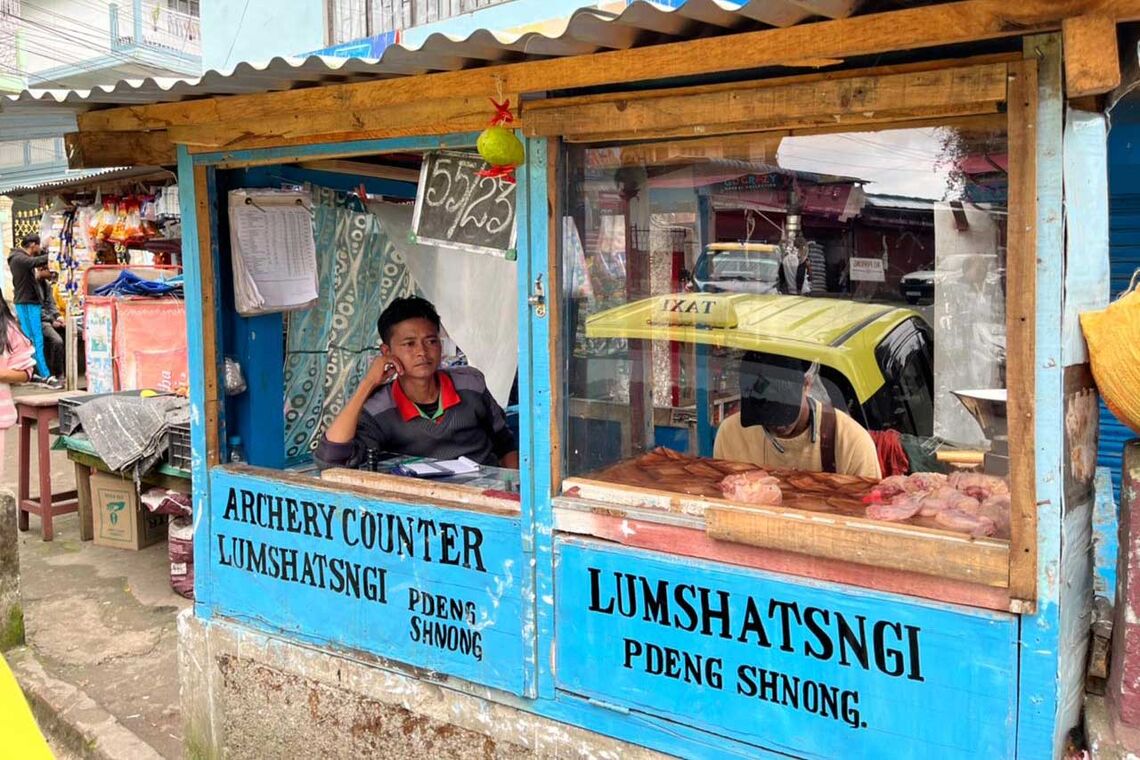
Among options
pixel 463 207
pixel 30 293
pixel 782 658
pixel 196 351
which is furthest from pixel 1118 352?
pixel 30 293

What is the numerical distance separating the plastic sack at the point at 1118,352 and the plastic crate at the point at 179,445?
490 centimetres

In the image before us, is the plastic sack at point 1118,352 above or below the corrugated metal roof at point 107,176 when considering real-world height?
below

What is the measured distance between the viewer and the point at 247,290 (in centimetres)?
375

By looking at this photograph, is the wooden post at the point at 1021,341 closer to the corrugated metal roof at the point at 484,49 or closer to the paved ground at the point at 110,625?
the corrugated metal roof at the point at 484,49

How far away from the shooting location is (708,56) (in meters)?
2.25

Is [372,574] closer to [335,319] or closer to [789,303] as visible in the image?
[335,319]

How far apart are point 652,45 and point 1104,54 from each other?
1.01 metres

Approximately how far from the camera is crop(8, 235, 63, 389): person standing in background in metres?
12.4

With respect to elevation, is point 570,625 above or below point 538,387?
below

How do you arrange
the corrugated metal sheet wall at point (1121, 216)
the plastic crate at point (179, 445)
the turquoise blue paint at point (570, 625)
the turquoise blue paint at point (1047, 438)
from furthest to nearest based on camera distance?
1. the plastic crate at point (179, 445)
2. the corrugated metal sheet wall at point (1121, 216)
3. the turquoise blue paint at point (570, 625)
4. the turquoise blue paint at point (1047, 438)

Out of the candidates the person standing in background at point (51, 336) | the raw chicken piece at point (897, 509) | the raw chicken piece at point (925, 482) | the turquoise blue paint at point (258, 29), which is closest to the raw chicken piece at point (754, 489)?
the raw chicken piece at point (897, 509)

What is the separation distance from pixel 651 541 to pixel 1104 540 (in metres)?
1.36

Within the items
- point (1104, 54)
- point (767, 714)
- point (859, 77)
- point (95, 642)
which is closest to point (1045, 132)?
point (1104, 54)

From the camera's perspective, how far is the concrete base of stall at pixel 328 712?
116 inches
